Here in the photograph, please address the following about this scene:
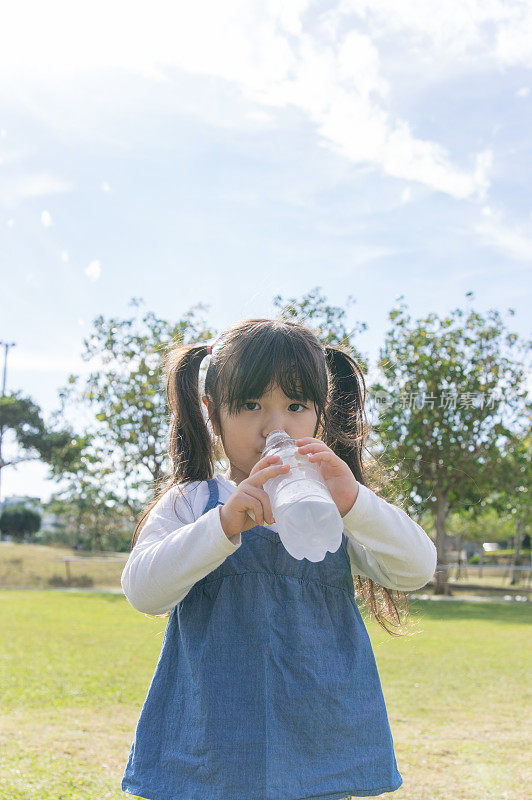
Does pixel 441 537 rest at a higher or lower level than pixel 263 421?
lower

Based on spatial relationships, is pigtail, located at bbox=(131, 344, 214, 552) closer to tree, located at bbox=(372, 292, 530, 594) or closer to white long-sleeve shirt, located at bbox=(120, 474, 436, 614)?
white long-sleeve shirt, located at bbox=(120, 474, 436, 614)

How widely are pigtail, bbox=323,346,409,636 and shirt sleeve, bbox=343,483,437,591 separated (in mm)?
358

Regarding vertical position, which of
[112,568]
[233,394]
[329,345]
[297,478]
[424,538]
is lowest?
[112,568]

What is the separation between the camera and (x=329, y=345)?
8.84ft

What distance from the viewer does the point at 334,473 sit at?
1.91 m

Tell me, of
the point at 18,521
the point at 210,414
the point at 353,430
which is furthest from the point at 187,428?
the point at 18,521

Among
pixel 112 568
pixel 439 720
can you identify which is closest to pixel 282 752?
pixel 439 720

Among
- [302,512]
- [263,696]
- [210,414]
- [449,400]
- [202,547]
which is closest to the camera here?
[302,512]

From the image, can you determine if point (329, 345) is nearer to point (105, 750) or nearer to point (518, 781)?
point (518, 781)

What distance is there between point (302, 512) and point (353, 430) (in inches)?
36.5

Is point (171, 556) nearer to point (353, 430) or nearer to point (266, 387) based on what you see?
point (266, 387)

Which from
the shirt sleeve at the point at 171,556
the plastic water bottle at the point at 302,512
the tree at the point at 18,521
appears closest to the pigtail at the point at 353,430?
the shirt sleeve at the point at 171,556

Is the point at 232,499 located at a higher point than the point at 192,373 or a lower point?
lower

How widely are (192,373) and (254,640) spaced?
2.86 ft
